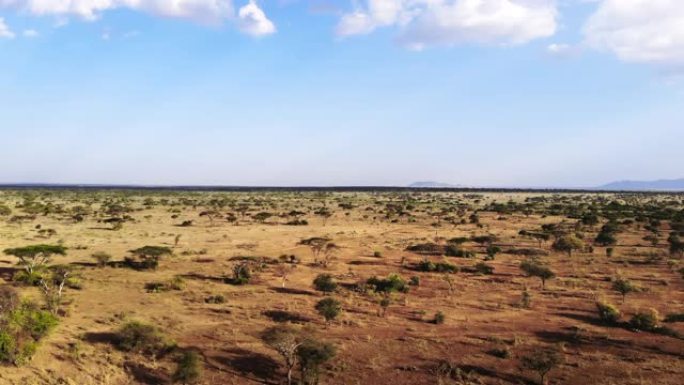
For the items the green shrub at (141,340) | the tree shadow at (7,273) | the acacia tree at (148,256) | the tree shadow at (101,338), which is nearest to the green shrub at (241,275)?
the acacia tree at (148,256)

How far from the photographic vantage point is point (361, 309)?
29547 millimetres

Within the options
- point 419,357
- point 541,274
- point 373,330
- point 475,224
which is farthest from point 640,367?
point 475,224

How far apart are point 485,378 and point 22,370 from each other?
1767cm

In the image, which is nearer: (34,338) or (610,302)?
(34,338)

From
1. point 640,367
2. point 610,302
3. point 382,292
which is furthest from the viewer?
point 382,292

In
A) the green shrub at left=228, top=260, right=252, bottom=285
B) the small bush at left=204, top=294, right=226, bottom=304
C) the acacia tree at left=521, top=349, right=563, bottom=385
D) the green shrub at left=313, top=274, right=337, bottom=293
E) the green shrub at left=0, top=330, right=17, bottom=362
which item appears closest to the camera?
the green shrub at left=0, top=330, right=17, bottom=362

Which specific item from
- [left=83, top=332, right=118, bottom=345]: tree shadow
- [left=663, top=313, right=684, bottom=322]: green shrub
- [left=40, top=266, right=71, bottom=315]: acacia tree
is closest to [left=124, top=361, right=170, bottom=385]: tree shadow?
[left=83, top=332, right=118, bottom=345]: tree shadow

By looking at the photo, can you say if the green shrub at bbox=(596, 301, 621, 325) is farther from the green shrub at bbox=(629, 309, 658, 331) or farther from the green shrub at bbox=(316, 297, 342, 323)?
the green shrub at bbox=(316, 297, 342, 323)

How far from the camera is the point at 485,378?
67.6ft

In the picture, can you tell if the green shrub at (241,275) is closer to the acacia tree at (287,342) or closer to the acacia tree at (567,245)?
the acacia tree at (287,342)

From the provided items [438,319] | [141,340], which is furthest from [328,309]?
[141,340]

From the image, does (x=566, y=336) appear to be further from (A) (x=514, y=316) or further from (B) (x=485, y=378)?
(B) (x=485, y=378)

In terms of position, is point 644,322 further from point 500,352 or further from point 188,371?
point 188,371

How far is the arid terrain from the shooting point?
20984 millimetres
